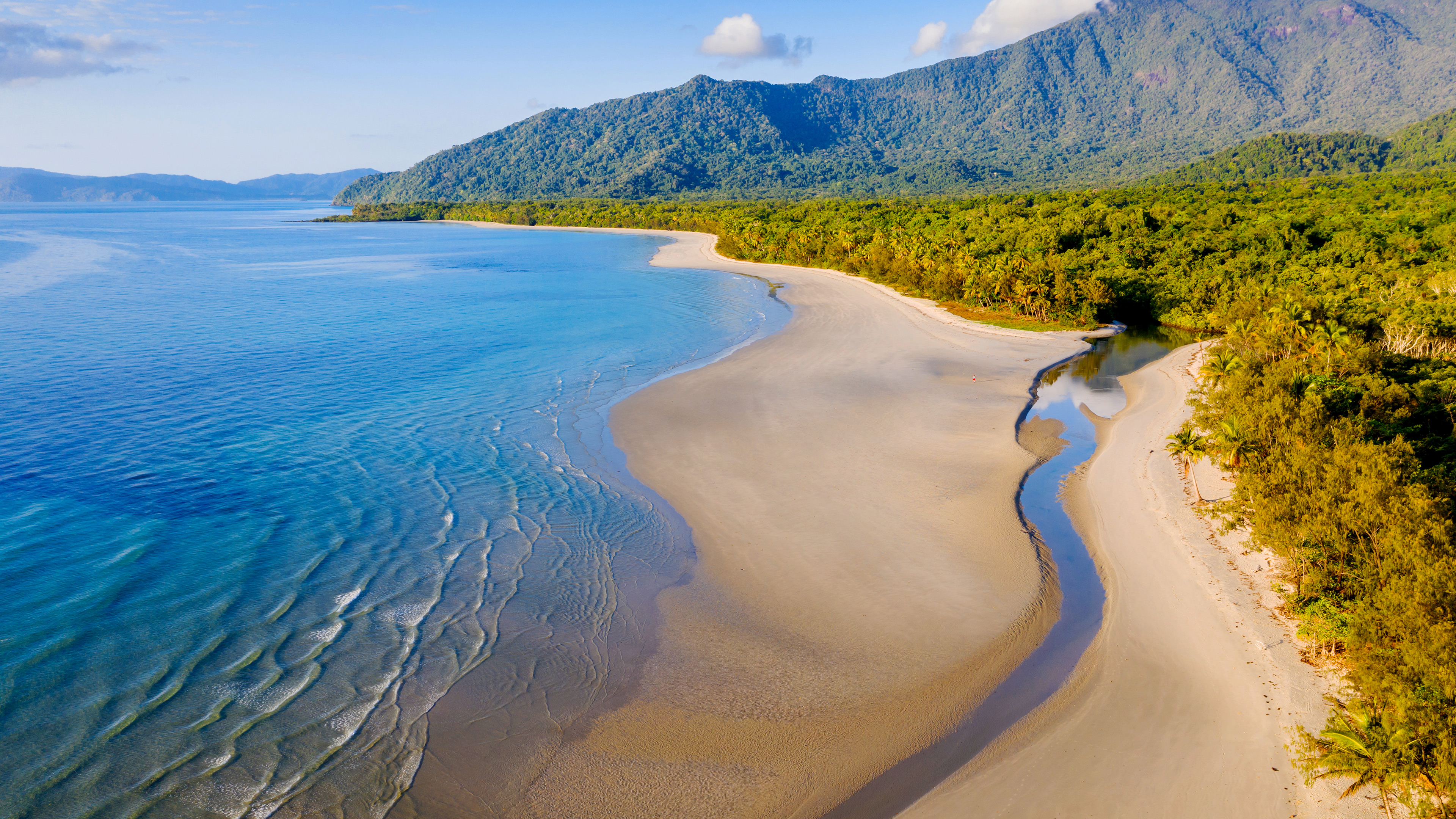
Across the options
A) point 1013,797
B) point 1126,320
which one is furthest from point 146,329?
point 1126,320

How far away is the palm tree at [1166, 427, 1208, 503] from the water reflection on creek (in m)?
4.04

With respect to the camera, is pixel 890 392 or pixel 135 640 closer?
pixel 135 640

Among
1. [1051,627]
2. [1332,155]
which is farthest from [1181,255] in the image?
[1332,155]

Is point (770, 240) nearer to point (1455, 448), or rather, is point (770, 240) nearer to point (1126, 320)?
point (1126, 320)

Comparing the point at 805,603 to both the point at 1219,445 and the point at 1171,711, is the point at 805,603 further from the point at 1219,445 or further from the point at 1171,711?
the point at 1219,445

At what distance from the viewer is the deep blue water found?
51.0ft

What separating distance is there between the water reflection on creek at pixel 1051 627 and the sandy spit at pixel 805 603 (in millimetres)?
350

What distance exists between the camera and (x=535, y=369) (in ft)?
164

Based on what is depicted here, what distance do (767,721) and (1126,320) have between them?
6510cm

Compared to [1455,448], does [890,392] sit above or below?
below

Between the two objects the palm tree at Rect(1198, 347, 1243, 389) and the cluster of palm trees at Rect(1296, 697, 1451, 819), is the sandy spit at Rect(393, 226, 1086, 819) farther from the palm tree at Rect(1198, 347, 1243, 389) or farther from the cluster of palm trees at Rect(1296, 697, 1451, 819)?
the palm tree at Rect(1198, 347, 1243, 389)

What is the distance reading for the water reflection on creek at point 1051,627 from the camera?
49.1 ft

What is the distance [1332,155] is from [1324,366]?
197 m

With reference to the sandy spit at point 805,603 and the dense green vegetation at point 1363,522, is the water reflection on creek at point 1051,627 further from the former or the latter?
the dense green vegetation at point 1363,522
